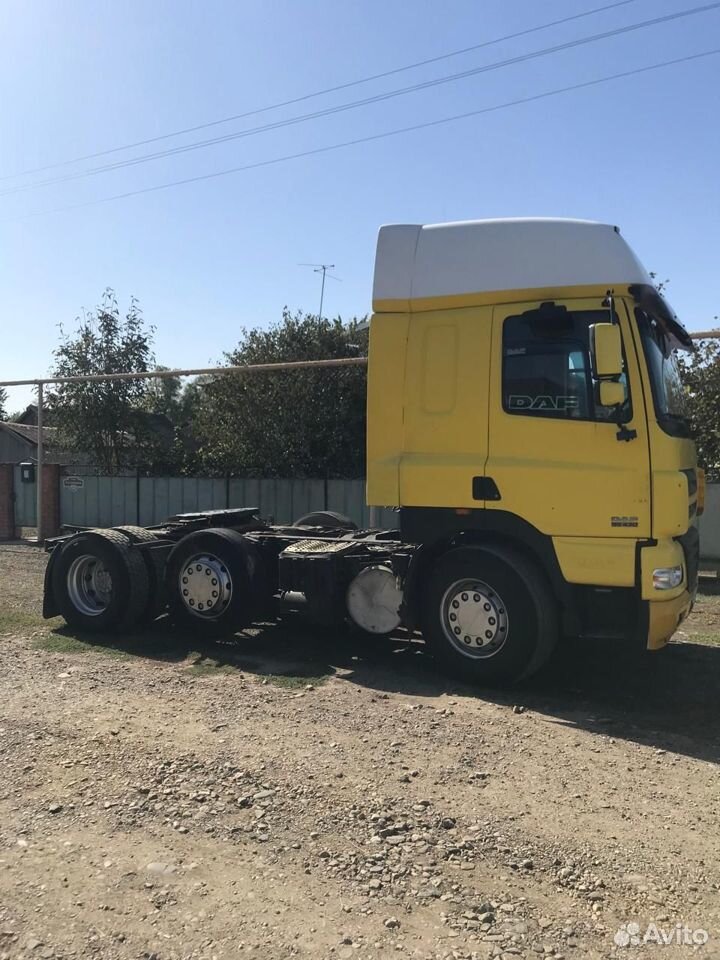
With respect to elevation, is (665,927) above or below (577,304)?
below

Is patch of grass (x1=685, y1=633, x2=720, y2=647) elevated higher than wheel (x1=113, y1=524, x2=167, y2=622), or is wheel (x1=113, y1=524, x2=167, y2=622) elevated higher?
wheel (x1=113, y1=524, x2=167, y2=622)

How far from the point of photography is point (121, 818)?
159 inches

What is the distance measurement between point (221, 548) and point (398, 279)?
3.08 m

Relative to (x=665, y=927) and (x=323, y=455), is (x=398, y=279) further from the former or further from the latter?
(x=323, y=455)

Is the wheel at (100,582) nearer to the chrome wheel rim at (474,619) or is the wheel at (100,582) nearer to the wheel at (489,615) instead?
the wheel at (489,615)

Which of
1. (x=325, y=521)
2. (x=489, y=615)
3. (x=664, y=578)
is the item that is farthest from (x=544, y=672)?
(x=325, y=521)

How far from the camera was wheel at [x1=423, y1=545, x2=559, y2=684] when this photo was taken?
6.05 m

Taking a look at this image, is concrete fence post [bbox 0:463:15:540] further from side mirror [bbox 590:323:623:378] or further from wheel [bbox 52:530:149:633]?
side mirror [bbox 590:323:623:378]

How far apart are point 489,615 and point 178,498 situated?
10817 mm

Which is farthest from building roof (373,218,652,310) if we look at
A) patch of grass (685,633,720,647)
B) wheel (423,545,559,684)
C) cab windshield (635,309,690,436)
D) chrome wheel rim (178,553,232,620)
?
patch of grass (685,633,720,647)

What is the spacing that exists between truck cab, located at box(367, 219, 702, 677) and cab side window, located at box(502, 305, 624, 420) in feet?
0.03

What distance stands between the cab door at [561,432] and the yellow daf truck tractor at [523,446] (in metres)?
0.01

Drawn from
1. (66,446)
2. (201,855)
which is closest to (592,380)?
(201,855)

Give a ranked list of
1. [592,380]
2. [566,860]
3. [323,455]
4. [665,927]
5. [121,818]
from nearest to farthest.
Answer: [665,927], [566,860], [121,818], [592,380], [323,455]
